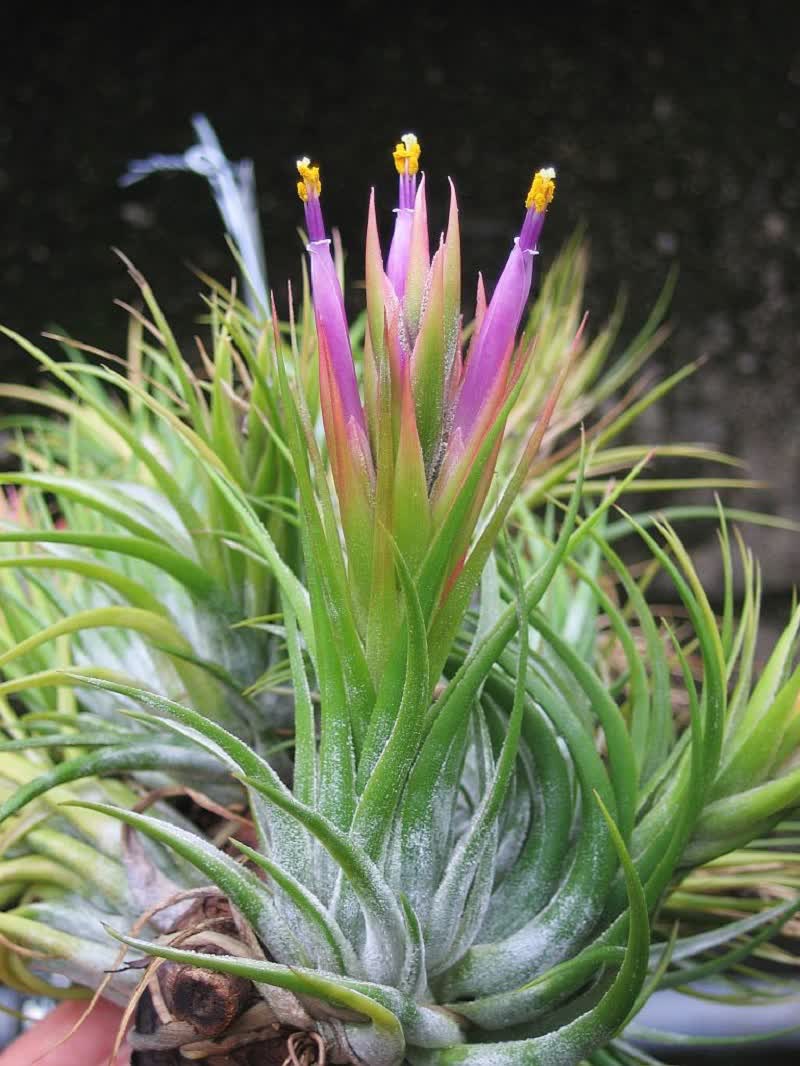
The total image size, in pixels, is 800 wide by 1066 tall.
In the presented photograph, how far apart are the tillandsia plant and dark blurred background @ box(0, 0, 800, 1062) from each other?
57cm

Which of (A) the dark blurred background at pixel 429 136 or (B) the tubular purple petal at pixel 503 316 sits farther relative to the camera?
(A) the dark blurred background at pixel 429 136

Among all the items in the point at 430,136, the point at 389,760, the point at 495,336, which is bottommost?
the point at 389,760

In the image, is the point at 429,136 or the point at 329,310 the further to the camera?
the point at 429,136

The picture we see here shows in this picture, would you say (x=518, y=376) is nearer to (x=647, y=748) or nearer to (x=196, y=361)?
(x=647, y=748)

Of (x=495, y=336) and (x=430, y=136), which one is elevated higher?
(x=430, y=136)

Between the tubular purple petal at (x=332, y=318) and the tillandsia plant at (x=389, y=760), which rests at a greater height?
the tubular purple petal at (x=332, y=318)

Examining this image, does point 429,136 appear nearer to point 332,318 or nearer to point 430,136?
point 430,136

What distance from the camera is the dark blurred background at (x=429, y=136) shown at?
0.85 m

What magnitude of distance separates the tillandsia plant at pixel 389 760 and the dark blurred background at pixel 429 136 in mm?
573

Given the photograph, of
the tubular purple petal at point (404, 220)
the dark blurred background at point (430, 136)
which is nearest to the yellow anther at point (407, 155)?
the tubular purple petal at point (404, 220)

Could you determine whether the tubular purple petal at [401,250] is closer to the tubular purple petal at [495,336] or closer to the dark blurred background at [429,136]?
the tubular purple petal at [495,336]

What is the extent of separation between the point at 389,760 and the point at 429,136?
736 mm

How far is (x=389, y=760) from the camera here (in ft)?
0.85

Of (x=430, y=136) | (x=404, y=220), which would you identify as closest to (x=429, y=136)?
(x=430, y=136)
